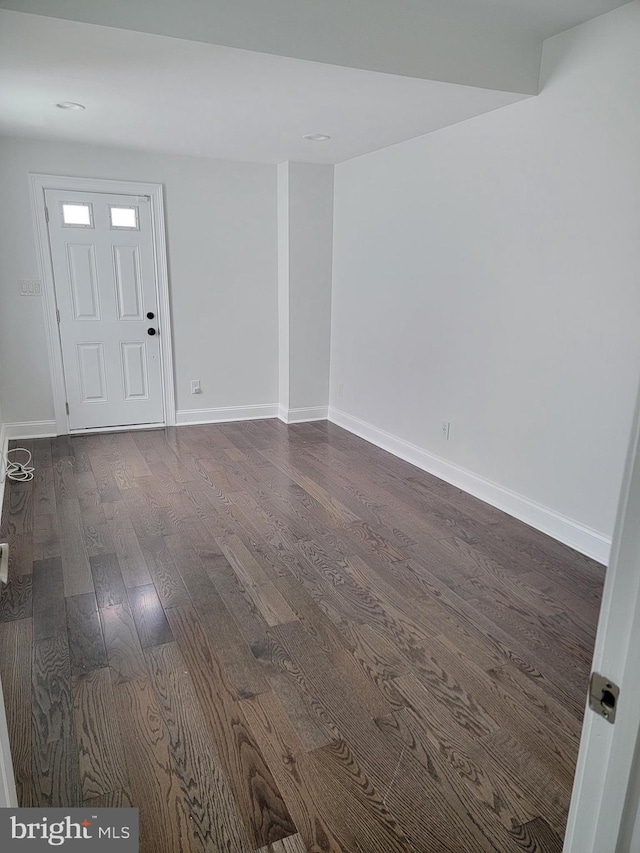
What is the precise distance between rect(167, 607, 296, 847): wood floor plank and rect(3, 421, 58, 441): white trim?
10.9ft

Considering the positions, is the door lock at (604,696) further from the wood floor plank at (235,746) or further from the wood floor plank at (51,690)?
the wood floor plank at (51,690)

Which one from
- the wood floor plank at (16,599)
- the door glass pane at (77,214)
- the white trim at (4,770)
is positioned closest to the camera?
the white trim at (4,770)

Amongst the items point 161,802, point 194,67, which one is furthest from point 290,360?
point 161,802

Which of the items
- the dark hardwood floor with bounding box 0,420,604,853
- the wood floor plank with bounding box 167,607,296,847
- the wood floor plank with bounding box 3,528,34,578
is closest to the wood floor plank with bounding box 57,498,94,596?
the dark hardwood floor with bounding box 0,420,604,853

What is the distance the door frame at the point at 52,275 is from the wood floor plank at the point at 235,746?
334 centimetres

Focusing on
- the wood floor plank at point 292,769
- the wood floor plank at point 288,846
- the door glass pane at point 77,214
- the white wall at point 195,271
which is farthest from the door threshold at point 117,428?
the wood floor plank at point 288,846

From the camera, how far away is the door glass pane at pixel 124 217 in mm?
4895

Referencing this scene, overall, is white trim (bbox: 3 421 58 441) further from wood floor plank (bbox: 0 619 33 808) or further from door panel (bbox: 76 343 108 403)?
wood floor plank (bbox: 0 619 33 808)

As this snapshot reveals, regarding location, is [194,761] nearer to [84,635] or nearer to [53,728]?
[53,728]

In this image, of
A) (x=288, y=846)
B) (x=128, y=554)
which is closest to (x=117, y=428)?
(x=128, y=554)

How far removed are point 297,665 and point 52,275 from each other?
13.4 feet

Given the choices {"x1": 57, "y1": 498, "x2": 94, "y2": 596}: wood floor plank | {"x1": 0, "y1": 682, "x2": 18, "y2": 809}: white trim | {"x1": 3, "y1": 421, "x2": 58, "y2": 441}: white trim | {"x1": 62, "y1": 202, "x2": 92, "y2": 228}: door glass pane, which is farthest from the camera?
{"x1": 3, "y1": 421, "x2": 58, "y2": 441}: white trim

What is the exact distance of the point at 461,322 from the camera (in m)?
3.84

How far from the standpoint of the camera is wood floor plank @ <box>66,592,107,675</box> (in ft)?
7.01
